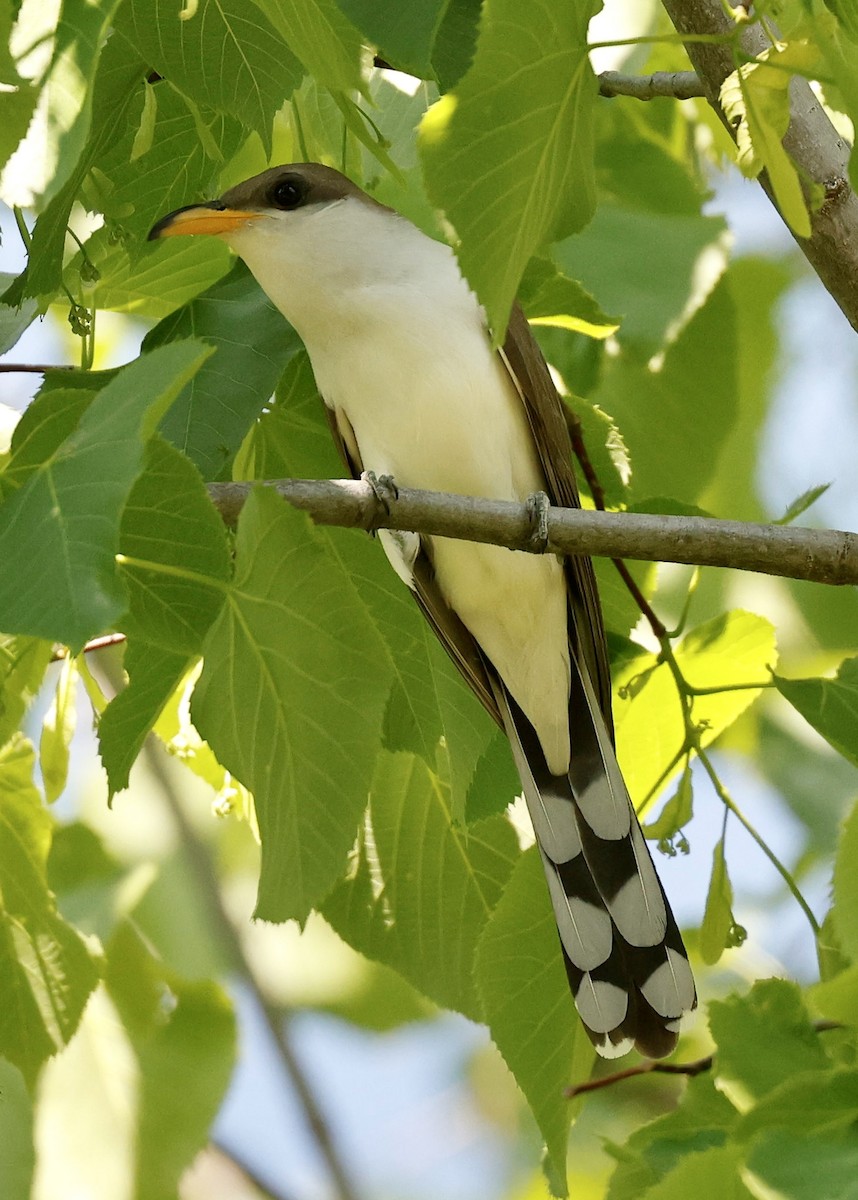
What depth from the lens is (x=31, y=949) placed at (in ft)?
7.64

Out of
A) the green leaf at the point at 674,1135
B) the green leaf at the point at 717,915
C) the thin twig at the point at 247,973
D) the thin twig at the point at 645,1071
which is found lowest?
the thin twig at the point at 247,973

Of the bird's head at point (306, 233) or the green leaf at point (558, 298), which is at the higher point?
the bird's head at point (306, 233)

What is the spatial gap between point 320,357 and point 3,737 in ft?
3.79

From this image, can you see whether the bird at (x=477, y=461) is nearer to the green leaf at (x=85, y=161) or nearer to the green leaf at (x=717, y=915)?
the green leaf at (x=717, y=915)

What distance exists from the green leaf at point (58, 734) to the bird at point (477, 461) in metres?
0.72

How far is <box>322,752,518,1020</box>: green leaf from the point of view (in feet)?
7.76

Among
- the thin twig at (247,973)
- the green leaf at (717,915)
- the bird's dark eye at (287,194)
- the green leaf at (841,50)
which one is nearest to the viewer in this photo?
the green leaf at (841,50)

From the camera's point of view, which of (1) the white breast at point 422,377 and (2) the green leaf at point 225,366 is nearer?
(2) the green leaf at point 225,366

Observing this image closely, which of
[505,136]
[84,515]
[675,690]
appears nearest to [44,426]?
[84,515]

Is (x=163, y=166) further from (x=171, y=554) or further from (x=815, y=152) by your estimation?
(x=815, y=152)

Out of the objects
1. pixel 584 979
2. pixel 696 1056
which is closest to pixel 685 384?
pixel 584 979

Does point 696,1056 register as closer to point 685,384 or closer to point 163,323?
point 685,384

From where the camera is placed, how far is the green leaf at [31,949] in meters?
2.30

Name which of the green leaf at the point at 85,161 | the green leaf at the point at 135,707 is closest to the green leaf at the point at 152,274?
the green leaf at the point at 85,161
